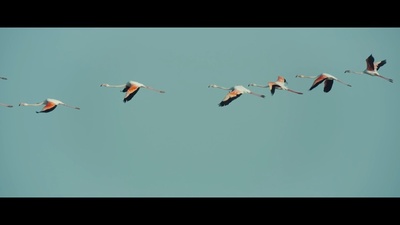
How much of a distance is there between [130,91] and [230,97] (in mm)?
3139

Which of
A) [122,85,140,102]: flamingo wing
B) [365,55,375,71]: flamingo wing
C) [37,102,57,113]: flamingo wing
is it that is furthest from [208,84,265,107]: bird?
[37,102,57,113]: flamingo wing

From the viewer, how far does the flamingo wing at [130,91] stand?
20.6 m

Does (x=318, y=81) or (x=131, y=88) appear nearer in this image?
(x=131, y=88)

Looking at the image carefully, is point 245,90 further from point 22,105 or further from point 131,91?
point 22,105

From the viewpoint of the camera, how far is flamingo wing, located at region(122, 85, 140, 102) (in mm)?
20575

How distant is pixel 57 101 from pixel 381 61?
1055cm

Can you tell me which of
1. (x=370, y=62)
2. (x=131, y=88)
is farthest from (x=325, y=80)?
(x=131, y=88)

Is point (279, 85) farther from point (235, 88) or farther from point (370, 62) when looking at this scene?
point (370, 62)

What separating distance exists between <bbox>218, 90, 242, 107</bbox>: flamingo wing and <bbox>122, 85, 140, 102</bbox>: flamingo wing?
8.64 feet

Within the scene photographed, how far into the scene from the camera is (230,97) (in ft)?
70.5

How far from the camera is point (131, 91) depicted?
20750 mm
